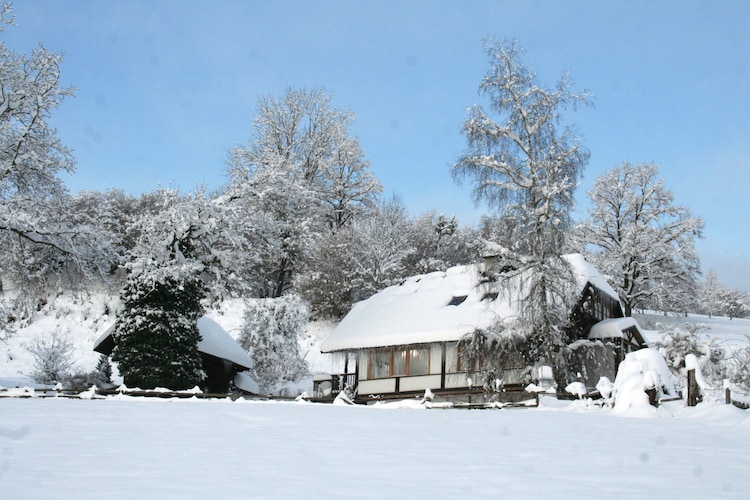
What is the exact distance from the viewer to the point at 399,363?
32406mm

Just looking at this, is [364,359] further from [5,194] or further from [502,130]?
[5,194]

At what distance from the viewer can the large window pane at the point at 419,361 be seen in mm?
31625

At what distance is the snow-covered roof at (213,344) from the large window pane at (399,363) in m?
6.50

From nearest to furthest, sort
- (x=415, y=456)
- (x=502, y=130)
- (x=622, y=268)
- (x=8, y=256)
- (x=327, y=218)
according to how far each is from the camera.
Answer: (x=415, y=456)
(x=8, y=256)
(x=502, y=130)
(x=622, y=268)
(x=327, y=218)

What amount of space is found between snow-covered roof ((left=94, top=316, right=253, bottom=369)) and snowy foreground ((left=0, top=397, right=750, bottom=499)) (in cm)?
1479

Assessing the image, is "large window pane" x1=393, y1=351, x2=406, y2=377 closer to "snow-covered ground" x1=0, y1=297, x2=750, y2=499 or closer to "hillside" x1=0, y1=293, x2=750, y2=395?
"hillside" x1=0, y1=293, x2=750, y2=395

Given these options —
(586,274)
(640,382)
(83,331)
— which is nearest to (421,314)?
(586,274)

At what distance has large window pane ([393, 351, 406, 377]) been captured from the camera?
3222 cm

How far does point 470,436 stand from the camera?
12305 mm

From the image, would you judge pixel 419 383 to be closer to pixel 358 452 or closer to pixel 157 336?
pixel 157 336

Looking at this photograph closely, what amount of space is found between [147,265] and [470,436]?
51.5 feet

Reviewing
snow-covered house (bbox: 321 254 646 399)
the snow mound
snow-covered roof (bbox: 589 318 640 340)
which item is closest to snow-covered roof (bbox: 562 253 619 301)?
snow-covered house (bbox: 321 254 646 399)

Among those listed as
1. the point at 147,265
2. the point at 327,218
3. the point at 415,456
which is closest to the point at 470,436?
the point at 415,456

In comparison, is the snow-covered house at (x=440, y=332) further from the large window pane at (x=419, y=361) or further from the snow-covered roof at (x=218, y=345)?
the snow-covered roof at (x=218, y=345)
